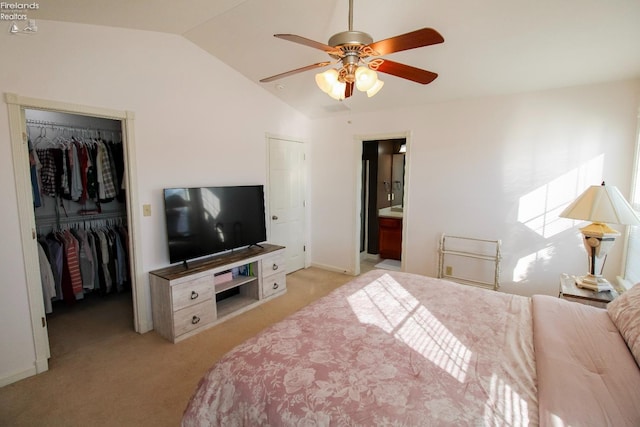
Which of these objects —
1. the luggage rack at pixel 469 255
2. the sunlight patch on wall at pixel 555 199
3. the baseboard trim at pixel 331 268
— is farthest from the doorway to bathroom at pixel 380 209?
the sunlight patch on wall at pixel 555 199

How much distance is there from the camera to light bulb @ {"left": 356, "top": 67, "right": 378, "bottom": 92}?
1800 millimetres

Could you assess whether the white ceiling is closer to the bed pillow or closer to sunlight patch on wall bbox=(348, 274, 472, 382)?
the bed pillow

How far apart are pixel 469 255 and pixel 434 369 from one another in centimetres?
270

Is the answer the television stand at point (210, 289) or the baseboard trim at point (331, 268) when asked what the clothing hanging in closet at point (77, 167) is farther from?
the baseboard trim at point (331, 268)

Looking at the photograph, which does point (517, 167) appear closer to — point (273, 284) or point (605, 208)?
point (605, 208)

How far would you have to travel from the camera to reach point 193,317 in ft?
9.64

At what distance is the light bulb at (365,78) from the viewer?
1800 mm

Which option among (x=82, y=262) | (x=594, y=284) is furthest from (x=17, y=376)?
(x=594, y=284)

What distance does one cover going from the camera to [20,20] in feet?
7.11

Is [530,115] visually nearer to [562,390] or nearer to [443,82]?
[443,82]

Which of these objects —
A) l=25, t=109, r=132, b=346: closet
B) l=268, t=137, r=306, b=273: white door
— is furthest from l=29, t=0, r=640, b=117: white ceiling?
l=25, t=109, r=132, b=346: closet

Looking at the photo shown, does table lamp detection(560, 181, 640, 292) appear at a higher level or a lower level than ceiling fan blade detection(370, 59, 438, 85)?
lower

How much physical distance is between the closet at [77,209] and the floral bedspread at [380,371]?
251cm

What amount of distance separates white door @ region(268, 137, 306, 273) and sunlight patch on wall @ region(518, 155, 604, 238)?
9.48 ft
